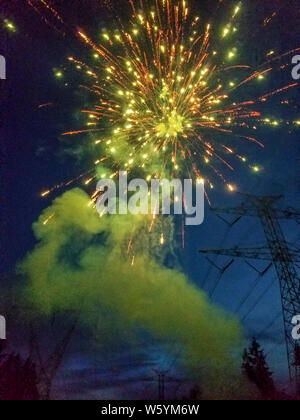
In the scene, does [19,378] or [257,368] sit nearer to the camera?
[257,368]

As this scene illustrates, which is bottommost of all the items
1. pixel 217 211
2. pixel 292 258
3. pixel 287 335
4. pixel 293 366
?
pixel 293 366

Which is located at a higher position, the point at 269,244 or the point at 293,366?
the point at 269,244

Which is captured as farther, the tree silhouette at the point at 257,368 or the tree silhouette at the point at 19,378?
the tree silhouette at the point at 19,378

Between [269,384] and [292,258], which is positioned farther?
[269,384]

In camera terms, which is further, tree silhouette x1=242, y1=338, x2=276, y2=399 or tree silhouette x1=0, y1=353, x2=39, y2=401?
tree silhouette x1=0, y1=353, x2=39, y2=401
